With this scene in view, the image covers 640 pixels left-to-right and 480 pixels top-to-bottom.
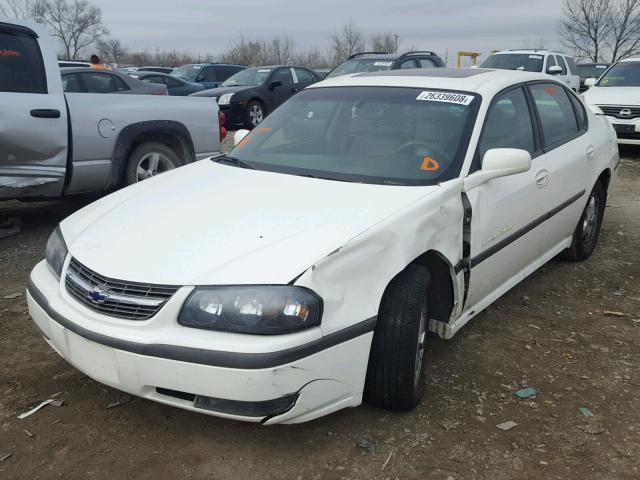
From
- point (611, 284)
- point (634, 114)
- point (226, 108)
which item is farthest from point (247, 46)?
point (611, 284)

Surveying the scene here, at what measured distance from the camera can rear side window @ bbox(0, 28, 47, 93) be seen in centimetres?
502

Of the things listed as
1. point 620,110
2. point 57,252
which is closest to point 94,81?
point 57,252

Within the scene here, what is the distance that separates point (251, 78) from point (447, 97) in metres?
11.1

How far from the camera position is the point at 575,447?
2.59 meters

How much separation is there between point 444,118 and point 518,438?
171 centimetres

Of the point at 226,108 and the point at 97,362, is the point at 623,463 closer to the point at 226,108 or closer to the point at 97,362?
the point at 97,362

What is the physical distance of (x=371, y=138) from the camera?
11.0 feet

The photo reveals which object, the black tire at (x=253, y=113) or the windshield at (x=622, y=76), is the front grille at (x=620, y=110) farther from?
the black tire at (x=253, y=113)

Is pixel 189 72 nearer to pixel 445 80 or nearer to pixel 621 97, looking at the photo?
pixel 621 97

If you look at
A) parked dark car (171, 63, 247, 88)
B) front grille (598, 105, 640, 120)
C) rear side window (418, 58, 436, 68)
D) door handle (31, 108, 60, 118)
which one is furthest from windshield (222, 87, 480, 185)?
parked dark car (171, 63, 247, 88)

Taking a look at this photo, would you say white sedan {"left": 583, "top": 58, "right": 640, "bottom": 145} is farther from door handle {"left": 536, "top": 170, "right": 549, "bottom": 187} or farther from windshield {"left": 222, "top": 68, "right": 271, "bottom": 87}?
windshield {"left": 222, "top": 68, "right": 271, "bottom": 87}

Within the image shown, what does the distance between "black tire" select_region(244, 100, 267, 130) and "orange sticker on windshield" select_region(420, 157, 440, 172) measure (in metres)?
9.86

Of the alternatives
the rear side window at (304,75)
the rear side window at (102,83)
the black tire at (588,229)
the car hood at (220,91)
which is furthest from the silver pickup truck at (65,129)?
the rear side window at (304,75)

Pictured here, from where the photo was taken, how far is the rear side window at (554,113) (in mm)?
4012
